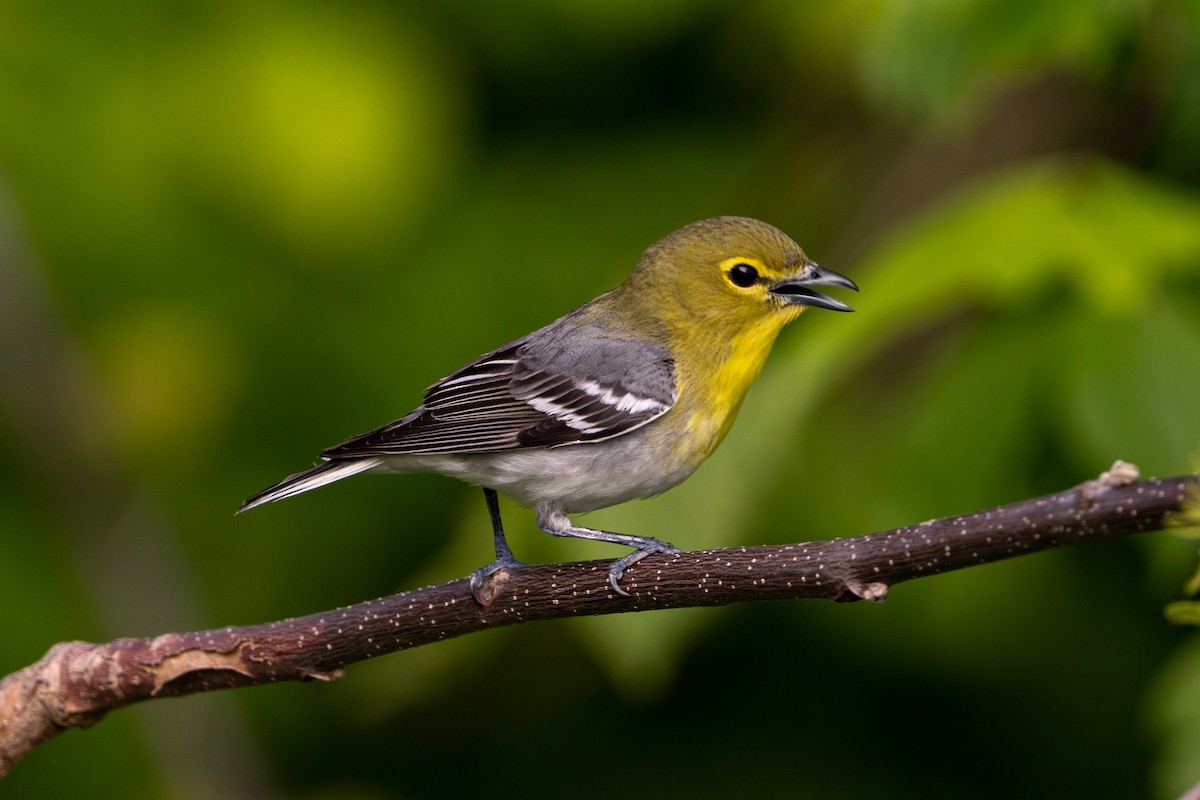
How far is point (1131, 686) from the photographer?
4750mm

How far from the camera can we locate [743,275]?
11.8 ft

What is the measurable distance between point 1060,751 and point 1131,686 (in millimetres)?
457

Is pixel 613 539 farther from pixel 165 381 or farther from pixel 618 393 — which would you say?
pixel 165 381

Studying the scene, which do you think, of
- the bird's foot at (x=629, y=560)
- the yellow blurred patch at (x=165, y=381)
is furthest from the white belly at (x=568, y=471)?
the yellow blurred patch at (x=165, y=381)

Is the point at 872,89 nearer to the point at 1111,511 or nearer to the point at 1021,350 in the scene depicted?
the point at 1021,350

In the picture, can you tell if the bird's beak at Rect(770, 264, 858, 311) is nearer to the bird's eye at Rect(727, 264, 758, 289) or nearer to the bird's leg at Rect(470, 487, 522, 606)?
the bird's eye at Rect(727, 264, 758, 289)

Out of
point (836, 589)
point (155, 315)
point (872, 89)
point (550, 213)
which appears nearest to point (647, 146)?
point (550, 213)

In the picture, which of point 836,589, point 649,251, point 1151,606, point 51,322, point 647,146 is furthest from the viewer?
point 647,146

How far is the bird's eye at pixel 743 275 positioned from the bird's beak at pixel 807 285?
0.22 ft

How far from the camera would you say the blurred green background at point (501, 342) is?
4367mm

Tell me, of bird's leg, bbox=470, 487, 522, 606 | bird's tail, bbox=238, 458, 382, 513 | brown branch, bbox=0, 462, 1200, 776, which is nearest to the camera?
brown branch, bbox=0, 462, 1200, 776

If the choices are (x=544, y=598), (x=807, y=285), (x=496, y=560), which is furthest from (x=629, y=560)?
(x=807, y=285)

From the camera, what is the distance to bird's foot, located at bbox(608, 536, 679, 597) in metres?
2.59

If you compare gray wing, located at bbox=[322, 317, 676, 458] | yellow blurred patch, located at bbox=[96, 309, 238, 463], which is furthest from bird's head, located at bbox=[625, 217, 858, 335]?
yellow blurred patch, located at bbox=[96, 309, 238, 463]
